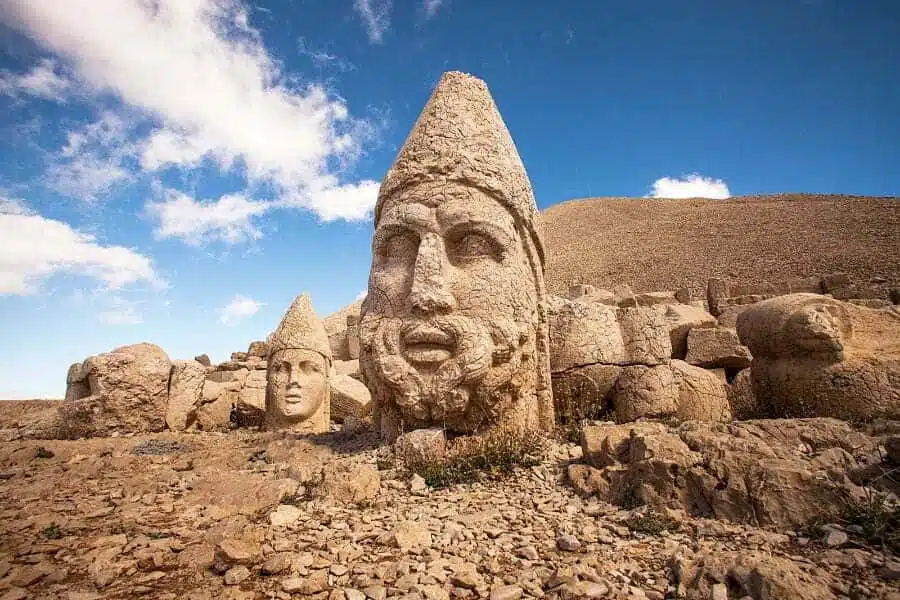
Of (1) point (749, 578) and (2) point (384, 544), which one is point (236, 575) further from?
(1) point (749, 578)

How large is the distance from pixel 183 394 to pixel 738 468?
280 inches

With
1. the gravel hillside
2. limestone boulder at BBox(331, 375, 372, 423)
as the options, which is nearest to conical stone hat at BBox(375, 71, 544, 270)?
limestone boulder at BBox(331, 375, 372, 423)

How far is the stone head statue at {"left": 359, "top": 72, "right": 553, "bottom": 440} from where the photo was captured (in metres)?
4.02

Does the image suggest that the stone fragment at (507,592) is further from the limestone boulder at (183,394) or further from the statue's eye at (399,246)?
the limestone boulder at (183,394)

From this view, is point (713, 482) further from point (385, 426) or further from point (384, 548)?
point (385, 426)

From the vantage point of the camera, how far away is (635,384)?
4816mm

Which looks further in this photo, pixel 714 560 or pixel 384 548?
pixel 384 548

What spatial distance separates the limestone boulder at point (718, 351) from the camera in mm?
7219

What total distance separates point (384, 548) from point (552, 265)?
42.4 m

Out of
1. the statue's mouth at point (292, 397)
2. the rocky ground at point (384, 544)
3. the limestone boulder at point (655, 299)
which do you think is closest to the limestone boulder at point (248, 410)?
the statue's mouth at point (292, 397)

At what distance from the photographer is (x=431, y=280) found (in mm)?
4059

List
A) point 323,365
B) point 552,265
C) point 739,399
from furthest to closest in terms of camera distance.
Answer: point 552,265 → point 323,365 → point 739,399

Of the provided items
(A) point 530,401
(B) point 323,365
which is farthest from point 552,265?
(A) point 530,401

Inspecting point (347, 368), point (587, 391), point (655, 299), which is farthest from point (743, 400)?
point (655, 299)
